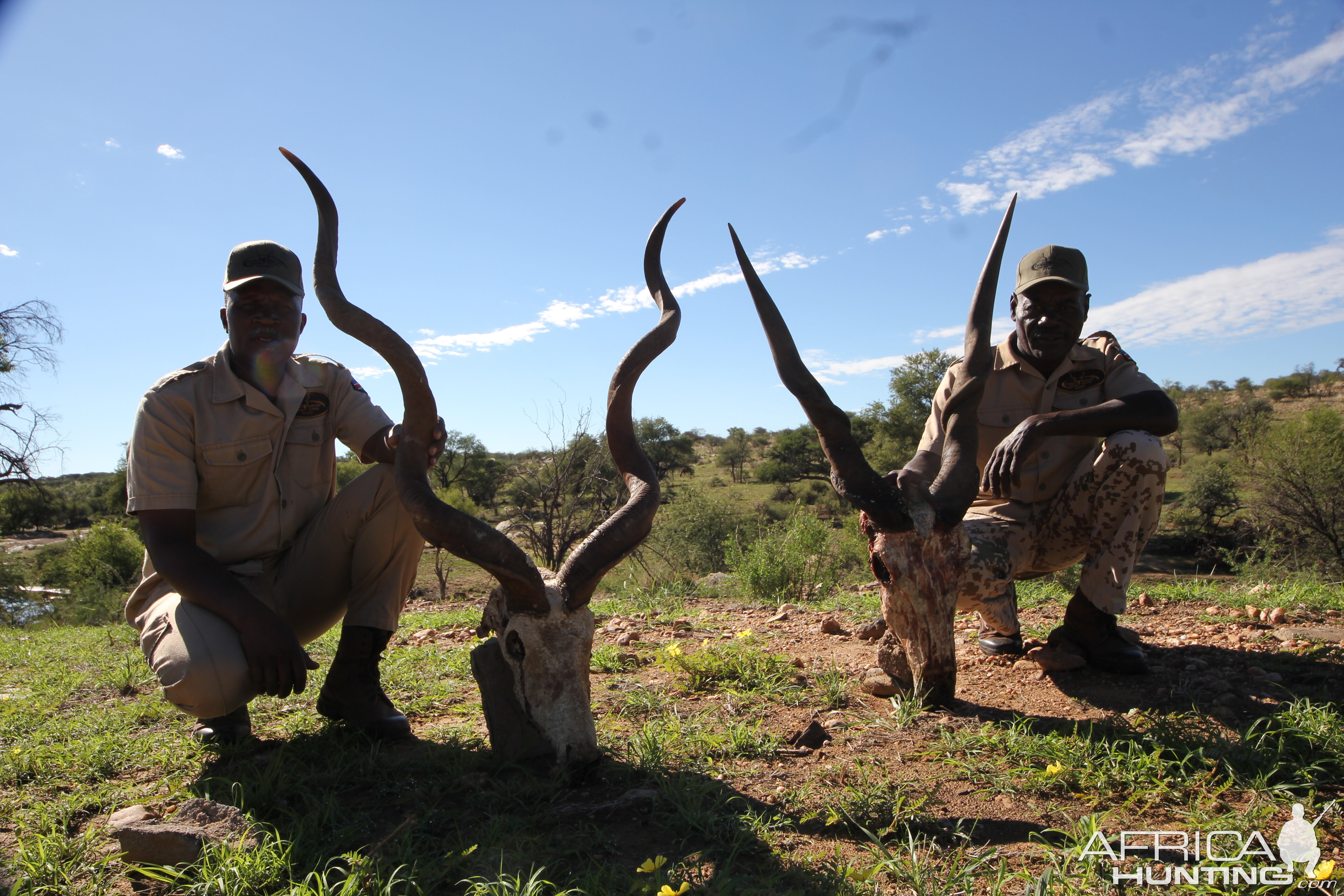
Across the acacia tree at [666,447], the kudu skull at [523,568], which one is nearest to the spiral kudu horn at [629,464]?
the kudu skull at [523,568]

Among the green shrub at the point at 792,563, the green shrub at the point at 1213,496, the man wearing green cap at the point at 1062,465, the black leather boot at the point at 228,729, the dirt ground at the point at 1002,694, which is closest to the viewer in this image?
the dirt ground at the point at 1002,694

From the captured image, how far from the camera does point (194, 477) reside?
306 centimetres

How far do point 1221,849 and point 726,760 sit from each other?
1.51 m

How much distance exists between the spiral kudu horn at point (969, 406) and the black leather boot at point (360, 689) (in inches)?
97.1

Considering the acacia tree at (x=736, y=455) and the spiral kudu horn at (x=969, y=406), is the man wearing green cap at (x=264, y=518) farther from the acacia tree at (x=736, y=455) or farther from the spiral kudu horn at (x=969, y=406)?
the acacia tree at (x=736, y=455)

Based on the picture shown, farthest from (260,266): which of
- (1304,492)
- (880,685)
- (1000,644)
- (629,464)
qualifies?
(1304,492)

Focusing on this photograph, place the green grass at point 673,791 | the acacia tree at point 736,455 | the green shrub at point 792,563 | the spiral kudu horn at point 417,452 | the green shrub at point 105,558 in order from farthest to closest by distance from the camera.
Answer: the acacia tree at point 736,455 → the green shrub at point 105,558 → the green shrub at point 792,563 → the spiral kudu horn at point 417,452 → the green grass at point 673,791

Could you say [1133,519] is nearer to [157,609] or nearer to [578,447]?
[157,609]

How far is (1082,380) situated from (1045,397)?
0.64ft

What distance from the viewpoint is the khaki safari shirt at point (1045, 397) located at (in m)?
3.90

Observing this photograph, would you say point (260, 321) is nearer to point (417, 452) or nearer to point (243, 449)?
point (243, 449)

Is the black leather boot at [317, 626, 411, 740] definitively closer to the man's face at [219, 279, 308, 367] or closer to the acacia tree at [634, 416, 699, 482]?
the man's face at [219, 279, 308, 367]

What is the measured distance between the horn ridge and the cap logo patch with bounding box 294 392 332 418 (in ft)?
6.77

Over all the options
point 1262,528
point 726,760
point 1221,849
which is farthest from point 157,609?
point 1262,528
